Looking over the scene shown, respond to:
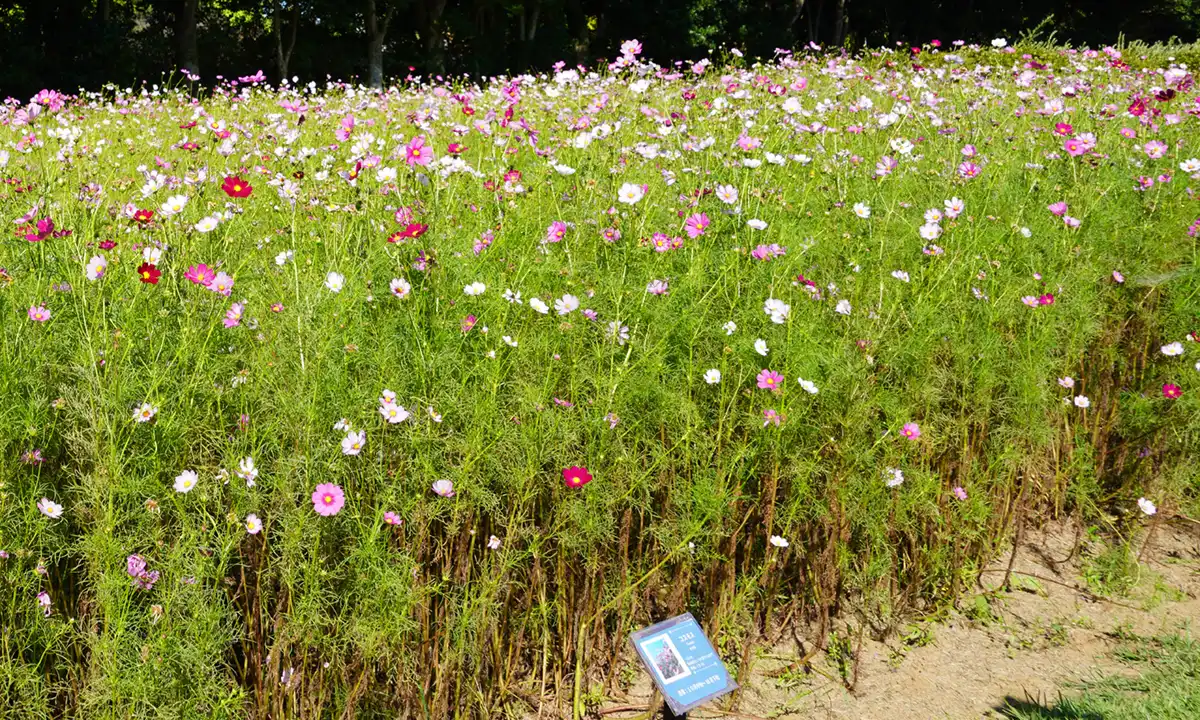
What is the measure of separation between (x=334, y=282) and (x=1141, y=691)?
7.70ft

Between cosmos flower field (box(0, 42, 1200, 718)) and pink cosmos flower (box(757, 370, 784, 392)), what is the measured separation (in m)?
0.01

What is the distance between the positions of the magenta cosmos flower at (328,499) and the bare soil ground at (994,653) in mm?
917

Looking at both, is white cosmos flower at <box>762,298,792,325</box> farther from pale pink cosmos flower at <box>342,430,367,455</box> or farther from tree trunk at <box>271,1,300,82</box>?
tree trunk at <box>271,1,300,82</box>

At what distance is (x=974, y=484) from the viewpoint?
9.91ft

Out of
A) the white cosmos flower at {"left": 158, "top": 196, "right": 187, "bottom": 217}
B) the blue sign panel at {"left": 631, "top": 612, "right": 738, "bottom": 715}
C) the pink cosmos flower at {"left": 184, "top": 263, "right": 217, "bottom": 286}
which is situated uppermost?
the white cosmos flower at {"left": 158, "top": 196, "right": 187, "bottom": 217}

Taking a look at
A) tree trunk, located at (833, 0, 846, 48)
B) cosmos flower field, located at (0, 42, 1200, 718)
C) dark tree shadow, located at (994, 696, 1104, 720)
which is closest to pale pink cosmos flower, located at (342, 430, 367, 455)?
cosmos flower field, located at (0, 42, 1200, 718)

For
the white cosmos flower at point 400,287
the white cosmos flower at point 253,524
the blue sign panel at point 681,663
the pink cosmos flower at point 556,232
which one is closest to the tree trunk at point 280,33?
the pink cosmos flower at point 556,232

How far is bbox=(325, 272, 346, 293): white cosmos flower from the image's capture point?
2.41 m

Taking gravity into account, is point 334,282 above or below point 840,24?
below

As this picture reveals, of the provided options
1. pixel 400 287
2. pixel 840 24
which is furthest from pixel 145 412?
pixel 840 24

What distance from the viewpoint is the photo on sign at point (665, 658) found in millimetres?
1916

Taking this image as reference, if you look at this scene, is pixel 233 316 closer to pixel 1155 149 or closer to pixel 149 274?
pixel 149 274

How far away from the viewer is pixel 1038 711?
264 centimetres

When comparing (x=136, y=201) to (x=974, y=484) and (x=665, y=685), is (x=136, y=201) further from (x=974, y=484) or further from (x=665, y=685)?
(x=974, y=484)
